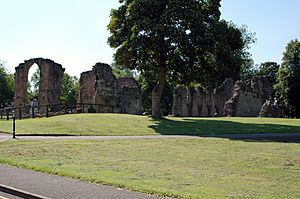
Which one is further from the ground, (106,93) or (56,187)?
(106,93)

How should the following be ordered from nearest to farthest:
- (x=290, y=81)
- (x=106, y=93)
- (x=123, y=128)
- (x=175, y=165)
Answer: (x=175, y=165)
(x=123, y=128)
(x=106, y=93)
(x=290, y=81)

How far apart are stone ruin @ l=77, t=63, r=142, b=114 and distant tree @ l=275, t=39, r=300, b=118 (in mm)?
23711

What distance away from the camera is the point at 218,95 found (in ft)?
177

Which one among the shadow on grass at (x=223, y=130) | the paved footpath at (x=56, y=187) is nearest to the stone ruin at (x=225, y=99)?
the shadow on grass at (x=223, y=130)

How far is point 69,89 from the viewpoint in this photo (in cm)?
9725

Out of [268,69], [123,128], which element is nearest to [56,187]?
[123,128]

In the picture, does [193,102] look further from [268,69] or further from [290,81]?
[268,69]

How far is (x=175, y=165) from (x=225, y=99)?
42.3m

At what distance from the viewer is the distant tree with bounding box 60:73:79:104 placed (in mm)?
90094

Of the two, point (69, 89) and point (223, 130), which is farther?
point (69, 89)

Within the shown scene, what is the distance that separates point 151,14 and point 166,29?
9.41 feet

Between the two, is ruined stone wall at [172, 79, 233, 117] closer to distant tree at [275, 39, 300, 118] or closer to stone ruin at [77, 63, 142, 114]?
stone ruin at [77, 63, 142, 114]

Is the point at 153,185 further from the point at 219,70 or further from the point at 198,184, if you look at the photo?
the point at 219,70

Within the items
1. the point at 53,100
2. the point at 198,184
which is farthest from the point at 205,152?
the point at 53,100
